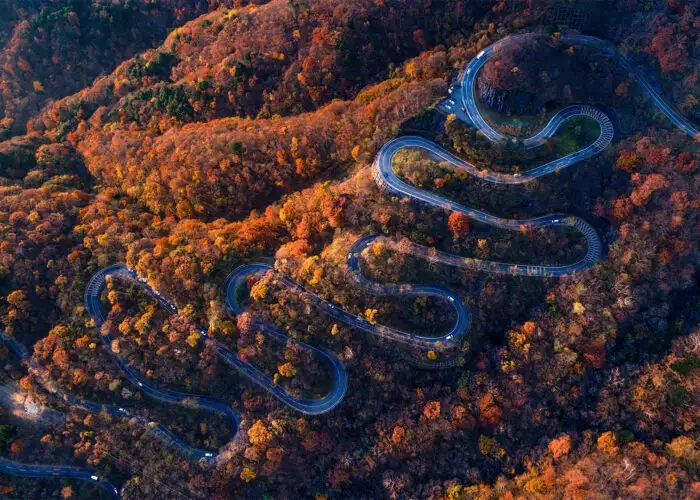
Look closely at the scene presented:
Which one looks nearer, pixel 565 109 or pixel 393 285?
pixel 393 285

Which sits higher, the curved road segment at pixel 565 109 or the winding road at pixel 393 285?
the curved road segment at pixel 565 109

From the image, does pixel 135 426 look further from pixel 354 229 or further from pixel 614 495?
pixel 614 495

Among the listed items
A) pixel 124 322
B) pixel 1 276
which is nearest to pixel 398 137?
pixel 124 322

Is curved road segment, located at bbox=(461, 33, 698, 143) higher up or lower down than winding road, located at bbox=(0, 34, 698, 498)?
higher up

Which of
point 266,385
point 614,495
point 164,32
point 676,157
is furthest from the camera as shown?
point 164,32

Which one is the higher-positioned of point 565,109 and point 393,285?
point 565,109

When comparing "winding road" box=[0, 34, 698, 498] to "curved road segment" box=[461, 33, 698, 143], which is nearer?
"winding road" box=[0, 34, 698, 498]

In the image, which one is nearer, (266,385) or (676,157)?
(676,157)

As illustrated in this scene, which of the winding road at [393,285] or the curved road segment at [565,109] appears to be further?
the curved road segment at [565,109]
